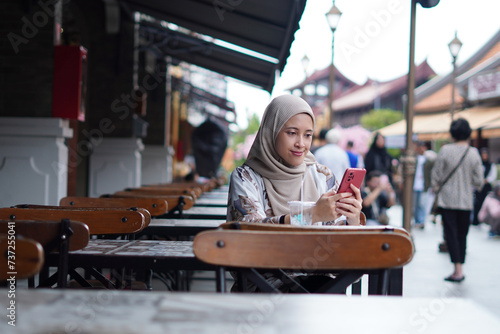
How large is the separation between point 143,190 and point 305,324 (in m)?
4.42

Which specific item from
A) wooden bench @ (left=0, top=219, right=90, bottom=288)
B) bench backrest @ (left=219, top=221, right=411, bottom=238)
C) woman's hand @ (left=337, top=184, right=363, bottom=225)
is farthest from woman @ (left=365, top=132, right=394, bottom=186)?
wooden bench @ (left=0, top=219, right=90, bottom=288)

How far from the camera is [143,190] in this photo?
549cm

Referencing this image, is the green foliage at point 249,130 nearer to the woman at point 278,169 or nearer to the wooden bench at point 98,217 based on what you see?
the woman at point 278,169

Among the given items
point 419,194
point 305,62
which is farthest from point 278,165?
point 305,62

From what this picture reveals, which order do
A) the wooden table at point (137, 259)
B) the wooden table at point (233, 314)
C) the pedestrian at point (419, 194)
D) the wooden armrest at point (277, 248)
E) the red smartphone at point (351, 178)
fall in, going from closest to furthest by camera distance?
1. the wooden table at point (233, 314)
2. the wooden armrest at point (277, 248)
3. the wooden table at point (137, 259)
4. the red smartphone at point (351, 178)
5. the pedestrian at point (419, 194)

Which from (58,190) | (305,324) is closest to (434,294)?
(58,190)

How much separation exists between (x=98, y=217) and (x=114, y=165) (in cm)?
823

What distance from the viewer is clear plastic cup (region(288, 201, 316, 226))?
2.46m

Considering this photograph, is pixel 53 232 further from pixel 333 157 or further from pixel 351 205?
pixel 333 157

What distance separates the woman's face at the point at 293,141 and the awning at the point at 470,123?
1691 centimetres

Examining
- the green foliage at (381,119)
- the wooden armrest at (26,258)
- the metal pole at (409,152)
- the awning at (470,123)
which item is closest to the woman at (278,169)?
the wooden armrest at (26,258)

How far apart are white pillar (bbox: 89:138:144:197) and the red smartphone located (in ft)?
27.5

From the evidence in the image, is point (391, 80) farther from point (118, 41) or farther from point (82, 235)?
point (82, 235)

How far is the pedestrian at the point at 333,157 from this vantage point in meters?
7.82
